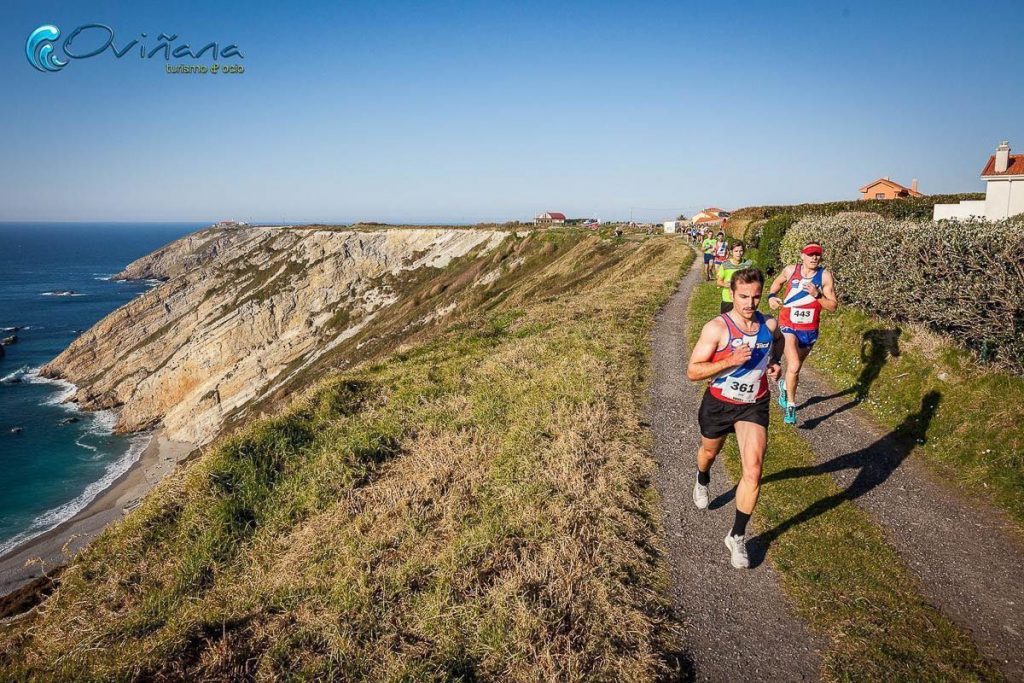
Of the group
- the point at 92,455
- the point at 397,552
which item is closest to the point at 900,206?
the point at 397,552

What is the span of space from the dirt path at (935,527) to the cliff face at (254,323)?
142ft

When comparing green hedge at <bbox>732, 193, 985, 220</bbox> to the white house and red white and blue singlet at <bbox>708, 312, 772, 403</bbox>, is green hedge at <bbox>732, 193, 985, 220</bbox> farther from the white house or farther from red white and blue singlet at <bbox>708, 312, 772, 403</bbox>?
red white and blue singlet at <bbox>708, 312, 772, 403</bbox>

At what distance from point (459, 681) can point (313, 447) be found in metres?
6.18

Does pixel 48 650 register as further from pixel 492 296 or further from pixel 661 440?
pixel 492 296

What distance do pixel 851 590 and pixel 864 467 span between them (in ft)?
10.5

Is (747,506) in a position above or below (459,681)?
above

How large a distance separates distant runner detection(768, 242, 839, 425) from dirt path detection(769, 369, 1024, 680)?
1016mm

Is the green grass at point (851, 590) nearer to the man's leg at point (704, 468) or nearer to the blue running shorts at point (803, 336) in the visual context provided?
the man's leg at point (704, 468)

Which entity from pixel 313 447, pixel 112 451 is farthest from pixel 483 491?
pixel 112 451

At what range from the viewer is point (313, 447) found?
30.4ft

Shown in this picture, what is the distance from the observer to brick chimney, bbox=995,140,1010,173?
30844 mm

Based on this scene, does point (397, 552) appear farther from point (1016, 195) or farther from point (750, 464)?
point (1016, 195)

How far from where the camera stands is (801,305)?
8.79 meters

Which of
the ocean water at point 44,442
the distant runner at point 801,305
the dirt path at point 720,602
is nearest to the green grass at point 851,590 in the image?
the dirt path at point 720,602
